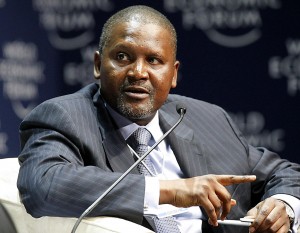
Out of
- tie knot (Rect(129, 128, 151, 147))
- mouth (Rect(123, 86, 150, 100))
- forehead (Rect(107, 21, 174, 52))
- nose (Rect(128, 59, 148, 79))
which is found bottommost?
tie knot (Rect(129, 128, 151, 147))

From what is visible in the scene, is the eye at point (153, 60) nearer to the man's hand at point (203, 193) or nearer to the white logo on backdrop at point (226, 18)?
the man's hand at point (203, 193)

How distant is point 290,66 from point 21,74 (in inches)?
75.0

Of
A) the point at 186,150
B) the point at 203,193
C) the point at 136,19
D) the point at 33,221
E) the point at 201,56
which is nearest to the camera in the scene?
the point at 203,193

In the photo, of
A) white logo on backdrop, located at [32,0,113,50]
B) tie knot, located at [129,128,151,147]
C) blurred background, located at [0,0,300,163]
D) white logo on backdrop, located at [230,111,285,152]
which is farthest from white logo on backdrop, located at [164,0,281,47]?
tie knot, located at [129,128,151,147]

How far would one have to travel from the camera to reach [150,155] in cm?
320

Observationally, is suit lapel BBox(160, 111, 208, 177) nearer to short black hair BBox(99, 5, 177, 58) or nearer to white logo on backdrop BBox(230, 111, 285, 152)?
short black hair BBox(99, 5, 177, 58)

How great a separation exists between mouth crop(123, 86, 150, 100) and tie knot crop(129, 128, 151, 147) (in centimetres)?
16

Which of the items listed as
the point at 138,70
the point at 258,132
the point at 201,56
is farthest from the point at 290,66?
the point at 138,70

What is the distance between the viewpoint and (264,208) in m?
3.00

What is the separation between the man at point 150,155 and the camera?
269 centimetres

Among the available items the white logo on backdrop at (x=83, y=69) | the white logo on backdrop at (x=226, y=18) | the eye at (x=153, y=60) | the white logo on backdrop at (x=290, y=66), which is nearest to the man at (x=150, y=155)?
the eye at (x=153, y=60)

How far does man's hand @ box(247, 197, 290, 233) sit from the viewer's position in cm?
295

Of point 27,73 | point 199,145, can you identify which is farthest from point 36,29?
point 199,145

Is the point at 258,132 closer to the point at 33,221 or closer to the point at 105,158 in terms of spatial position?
the point at 105,158
